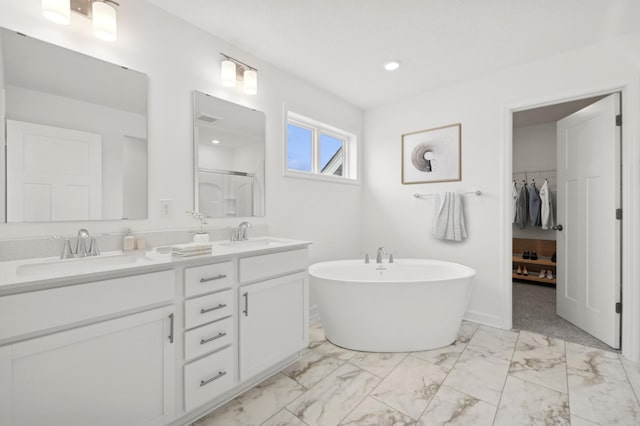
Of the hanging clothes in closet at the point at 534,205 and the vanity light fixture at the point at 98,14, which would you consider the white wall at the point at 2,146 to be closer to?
the vanity light fixture at the point at 98,14

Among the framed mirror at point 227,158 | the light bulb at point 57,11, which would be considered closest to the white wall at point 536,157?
the framed mirror at point 227,158

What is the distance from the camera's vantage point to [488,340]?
2.49 metres

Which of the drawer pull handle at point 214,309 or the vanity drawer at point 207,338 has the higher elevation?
the drawer pull handle at point 214,309

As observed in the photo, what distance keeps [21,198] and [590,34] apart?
3699 millimetres

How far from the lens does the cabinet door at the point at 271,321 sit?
1730mm

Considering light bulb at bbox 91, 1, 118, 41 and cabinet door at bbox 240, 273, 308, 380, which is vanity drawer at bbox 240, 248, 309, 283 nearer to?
cabinet door at bbox 240, 273, 308, 380

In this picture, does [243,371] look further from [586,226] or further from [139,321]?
[586,226]

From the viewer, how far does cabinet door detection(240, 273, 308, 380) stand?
1.73 metres

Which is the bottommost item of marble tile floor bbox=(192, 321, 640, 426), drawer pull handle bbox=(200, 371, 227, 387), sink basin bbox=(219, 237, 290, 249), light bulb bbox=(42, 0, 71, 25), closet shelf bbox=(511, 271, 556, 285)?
marble tile floor bbox=(192, 321, 640, 426)

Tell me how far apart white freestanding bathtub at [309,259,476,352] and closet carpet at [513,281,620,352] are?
953mm

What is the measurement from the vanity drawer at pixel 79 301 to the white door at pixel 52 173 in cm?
61

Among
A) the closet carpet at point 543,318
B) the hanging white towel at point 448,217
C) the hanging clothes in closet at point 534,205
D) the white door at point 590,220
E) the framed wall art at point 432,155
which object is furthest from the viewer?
the hanging clothes in closet at point 534,205

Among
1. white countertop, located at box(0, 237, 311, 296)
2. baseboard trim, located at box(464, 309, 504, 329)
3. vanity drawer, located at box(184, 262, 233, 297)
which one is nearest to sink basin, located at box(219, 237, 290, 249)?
white countertop, located at box(0, 237, 311, 296)

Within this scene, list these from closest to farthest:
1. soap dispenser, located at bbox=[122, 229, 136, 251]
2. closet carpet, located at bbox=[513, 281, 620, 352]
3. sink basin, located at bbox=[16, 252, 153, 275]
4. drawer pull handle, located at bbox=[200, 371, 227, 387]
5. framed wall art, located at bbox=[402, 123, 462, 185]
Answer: sink basin, located at bbox=[16, 252, 153, 275] < drawer pull handle, located at bbox=[200, 371, 227, 387] < soap dispenser, located at bbox=[122, 229, 136, 251] < closet carpet, located at bbox=[513, 281, 620, 352] < framed wall art, located at bbox=[402, 123, 462, 185]
